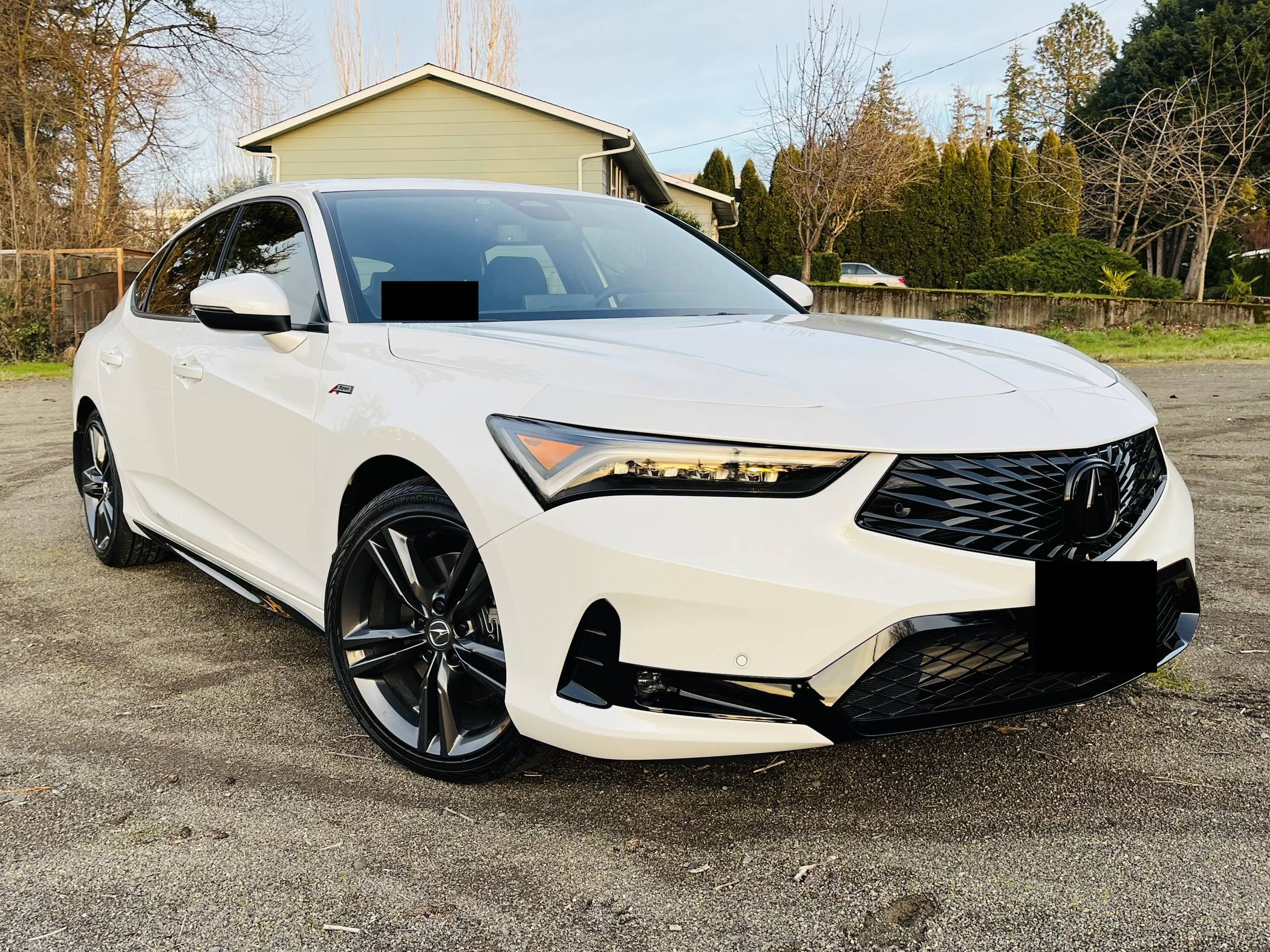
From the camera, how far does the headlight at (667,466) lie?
207 cm

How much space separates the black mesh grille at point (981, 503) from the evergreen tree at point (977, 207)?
3488cm

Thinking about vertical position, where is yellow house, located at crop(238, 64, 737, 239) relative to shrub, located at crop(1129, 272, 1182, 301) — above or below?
above

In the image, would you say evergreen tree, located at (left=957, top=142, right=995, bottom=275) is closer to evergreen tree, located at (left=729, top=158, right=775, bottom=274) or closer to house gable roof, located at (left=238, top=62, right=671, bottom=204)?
evergreen tree, located at (left=729, top=158, right=775, bottom=274)

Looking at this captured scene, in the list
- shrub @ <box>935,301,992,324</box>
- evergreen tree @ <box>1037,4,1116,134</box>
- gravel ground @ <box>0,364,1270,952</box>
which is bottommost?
gravel ground @ <box>0,364,1270,952</box>

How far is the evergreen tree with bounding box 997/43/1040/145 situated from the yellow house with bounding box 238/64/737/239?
38.3 metres

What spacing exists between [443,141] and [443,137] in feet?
0.24

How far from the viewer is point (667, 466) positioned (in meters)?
2.09

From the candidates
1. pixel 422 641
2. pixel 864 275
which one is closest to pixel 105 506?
pixel 422 641

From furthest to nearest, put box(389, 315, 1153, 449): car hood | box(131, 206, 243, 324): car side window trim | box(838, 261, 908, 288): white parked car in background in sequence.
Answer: box(838, 261, 908, 288): white parked car in background, box(131, 206, 243, 324): car side window trim, box(389, 315, 1153, 449): car hood

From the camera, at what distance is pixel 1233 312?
2120cm

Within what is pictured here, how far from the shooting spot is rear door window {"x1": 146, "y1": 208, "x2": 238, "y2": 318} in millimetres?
3975

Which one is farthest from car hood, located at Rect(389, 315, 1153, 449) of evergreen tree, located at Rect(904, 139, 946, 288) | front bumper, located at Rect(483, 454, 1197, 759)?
evergreen tree, located at Rect(904, 139, 946, 288)

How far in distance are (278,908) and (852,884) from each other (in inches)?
43.8

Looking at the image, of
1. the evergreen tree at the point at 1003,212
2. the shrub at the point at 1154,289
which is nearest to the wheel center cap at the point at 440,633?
the shrub at the point at 1154,289
